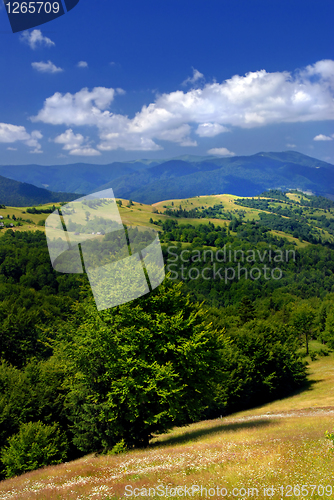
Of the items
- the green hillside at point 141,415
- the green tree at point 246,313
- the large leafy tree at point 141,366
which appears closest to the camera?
the green hillside at point 141,415

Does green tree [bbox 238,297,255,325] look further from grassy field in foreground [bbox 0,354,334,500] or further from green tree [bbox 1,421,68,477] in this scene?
grassy field in foreground [bbox 0,354,334,500]

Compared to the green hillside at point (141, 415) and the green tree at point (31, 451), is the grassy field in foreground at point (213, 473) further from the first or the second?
the green tree at point (31, 451)

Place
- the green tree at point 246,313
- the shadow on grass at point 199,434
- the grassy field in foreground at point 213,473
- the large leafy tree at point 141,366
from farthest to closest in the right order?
the green tree at point 246,313 → the shadow on grass at point 199,434 → the large leafy tree at point 141,366 → the grassy field in foreground at point 213,473

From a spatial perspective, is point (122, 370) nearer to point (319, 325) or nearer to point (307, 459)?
point (307, 459)

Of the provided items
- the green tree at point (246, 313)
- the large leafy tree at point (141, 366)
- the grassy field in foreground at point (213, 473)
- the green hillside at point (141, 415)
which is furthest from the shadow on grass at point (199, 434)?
the green tree at point (246, 313)

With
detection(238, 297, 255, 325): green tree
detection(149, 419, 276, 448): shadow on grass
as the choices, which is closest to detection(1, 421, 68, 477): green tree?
detection(149, 419, 276, 448): shadow on grass

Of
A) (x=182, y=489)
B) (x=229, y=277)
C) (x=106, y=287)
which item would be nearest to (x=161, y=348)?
(x=106, y=287)

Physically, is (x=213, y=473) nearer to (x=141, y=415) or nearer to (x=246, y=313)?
(x=141, y=415)
